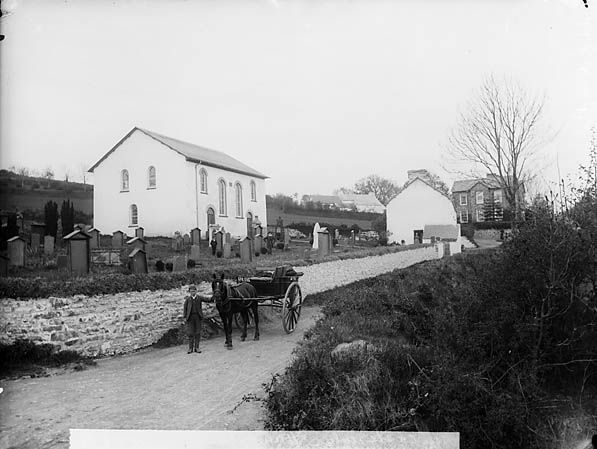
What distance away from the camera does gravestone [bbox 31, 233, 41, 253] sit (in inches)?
165

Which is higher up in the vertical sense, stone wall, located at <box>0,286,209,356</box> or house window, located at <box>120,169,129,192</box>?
house window, located at <box>120,169,129,192</box>

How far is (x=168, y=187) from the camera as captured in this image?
516 cm

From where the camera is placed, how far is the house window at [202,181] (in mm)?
4980

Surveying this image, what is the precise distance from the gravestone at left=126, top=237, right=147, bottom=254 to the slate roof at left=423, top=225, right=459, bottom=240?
186 inches

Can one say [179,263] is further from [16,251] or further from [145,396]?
[145,396]

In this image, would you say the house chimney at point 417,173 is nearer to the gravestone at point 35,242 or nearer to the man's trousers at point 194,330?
the man's trousers at point 194,330

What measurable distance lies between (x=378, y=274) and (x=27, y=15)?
6.65 metres

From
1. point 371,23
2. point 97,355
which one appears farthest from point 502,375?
point 97,355

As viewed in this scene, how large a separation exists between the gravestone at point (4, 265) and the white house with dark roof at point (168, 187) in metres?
1.04

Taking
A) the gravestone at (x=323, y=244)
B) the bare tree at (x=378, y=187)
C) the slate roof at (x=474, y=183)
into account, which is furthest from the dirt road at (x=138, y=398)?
the slate roof at (x=474, y=183)

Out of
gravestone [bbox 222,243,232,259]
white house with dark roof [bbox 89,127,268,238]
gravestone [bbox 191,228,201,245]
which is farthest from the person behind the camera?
gravestone [bbox 222,243,232,259]

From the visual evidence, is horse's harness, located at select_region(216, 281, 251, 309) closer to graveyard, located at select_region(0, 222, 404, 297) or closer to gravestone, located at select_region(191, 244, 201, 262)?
graveyard, located at select_region(0, 222, 404, 297)

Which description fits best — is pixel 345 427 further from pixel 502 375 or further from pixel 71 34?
pixel 71 34

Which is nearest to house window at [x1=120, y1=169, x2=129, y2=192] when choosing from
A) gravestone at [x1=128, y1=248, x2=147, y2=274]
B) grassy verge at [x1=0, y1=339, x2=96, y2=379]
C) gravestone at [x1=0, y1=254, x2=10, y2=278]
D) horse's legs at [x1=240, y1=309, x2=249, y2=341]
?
gravestone at [x1=128, y1=248, x2=147, y2=274]
